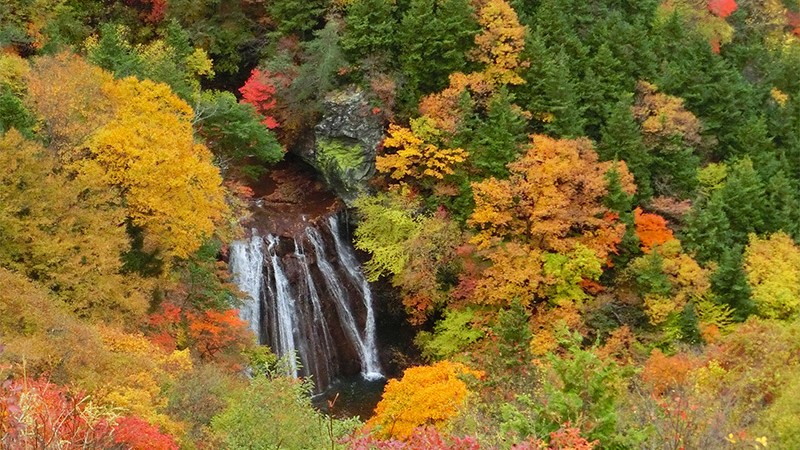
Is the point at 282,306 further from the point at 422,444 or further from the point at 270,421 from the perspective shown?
the point at 422,444

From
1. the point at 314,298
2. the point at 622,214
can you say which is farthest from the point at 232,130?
the point at 622,214

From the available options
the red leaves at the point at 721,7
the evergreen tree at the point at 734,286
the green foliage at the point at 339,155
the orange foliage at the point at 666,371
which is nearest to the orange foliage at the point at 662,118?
the evergreen tree at the point at 734,286

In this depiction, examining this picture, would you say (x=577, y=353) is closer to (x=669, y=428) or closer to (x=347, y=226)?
(x=669, y=428)

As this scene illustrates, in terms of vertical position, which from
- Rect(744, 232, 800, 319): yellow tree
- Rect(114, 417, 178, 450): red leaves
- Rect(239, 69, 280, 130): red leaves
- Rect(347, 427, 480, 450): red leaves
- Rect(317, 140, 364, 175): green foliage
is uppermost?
Rect(347, 427, 480, 450): red leaves

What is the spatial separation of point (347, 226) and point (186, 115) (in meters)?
9.05

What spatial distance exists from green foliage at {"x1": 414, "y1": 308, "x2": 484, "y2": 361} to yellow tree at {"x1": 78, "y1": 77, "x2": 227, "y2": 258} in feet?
32.6

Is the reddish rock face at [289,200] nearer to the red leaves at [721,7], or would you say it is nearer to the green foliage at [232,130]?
the green foliage at [232,130]

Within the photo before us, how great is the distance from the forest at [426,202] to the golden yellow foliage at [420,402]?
0.27 ft

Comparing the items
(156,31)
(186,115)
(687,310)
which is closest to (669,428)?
(687,310)

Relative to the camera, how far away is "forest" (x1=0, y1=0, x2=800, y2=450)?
59.5 feet

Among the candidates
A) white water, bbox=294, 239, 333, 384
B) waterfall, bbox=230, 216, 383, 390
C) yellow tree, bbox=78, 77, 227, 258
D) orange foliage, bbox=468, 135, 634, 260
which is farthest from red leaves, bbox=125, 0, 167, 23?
orange foliage, bbox=468, 135, 634, 260

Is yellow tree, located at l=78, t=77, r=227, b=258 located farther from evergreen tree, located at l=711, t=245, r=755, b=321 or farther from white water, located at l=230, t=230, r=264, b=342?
evergreen tree, located at l=711, t=245, r=755, b=321

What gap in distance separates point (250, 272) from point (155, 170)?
7.99 m

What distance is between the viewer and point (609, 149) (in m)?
31.5
